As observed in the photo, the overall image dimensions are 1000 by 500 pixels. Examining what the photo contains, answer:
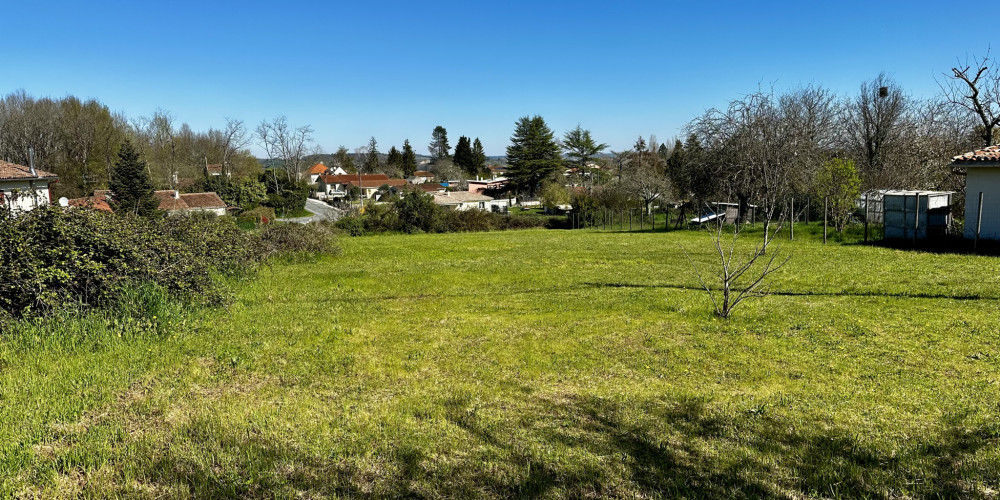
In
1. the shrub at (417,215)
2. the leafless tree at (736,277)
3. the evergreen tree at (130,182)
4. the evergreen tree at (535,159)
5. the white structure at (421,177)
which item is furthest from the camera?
the white structure at (421,177)

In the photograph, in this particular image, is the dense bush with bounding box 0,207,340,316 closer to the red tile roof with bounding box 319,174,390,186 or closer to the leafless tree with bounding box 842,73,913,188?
the leafless tree with bounding box 842,73,913,188

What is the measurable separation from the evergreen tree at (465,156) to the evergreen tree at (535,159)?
82.4 ft

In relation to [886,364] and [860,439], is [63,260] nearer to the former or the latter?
[860,439]

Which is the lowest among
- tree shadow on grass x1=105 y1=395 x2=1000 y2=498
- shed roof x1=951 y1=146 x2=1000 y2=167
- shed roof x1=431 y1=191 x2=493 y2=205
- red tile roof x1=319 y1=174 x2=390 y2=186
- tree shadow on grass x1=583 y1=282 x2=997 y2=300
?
tree shadow on grass x1=583 y1=282 x2=997 y2=300

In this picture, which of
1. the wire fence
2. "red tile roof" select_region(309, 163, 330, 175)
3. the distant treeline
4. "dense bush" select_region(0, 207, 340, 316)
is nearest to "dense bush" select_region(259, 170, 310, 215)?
the distant treeline

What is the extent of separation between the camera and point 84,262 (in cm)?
667

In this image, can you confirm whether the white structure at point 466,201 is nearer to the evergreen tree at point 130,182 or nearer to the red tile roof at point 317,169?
the evergreen tree at point 130,182

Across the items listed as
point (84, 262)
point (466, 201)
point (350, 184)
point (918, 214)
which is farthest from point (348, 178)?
point (84, 262)

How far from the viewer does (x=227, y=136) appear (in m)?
67.6

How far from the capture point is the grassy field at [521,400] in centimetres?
328

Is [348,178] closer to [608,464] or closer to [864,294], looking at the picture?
[864,294]

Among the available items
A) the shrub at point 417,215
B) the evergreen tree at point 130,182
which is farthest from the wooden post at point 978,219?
the evergreen tree at point 130,182

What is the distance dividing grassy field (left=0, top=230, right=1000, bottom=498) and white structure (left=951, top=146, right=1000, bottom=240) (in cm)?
714

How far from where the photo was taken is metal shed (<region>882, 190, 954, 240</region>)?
15.3 metres
